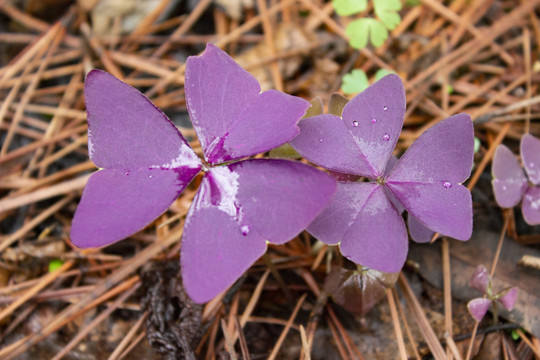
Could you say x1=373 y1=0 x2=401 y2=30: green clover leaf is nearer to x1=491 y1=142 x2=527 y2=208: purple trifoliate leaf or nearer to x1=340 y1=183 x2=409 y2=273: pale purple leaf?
x1=491 y1=142 x2=527 y2=208: purple trifoliate leaf

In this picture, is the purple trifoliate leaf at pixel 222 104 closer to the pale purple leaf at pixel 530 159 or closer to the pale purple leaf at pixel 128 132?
the pale purple leaf at pixel 128 132

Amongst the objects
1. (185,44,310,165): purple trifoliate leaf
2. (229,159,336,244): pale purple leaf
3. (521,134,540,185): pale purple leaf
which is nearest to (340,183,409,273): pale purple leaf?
(229,159,336,244): pale purple leaf

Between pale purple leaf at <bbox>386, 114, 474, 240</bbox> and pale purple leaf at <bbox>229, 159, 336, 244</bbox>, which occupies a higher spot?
pale purple leaf at <bbox>229, 159, 336, 244</bbox>

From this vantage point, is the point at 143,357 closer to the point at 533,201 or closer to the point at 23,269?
the point at 23,269

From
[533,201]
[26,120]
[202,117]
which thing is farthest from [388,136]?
[26,120]

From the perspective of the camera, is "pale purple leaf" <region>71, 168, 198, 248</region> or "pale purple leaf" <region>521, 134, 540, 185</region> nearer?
"pale purple leaf" <region>71, 168, 198, 248</region>

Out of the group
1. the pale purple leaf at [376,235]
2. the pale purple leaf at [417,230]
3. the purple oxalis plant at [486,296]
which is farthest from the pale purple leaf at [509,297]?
the pale purple leaf at [376,235]
